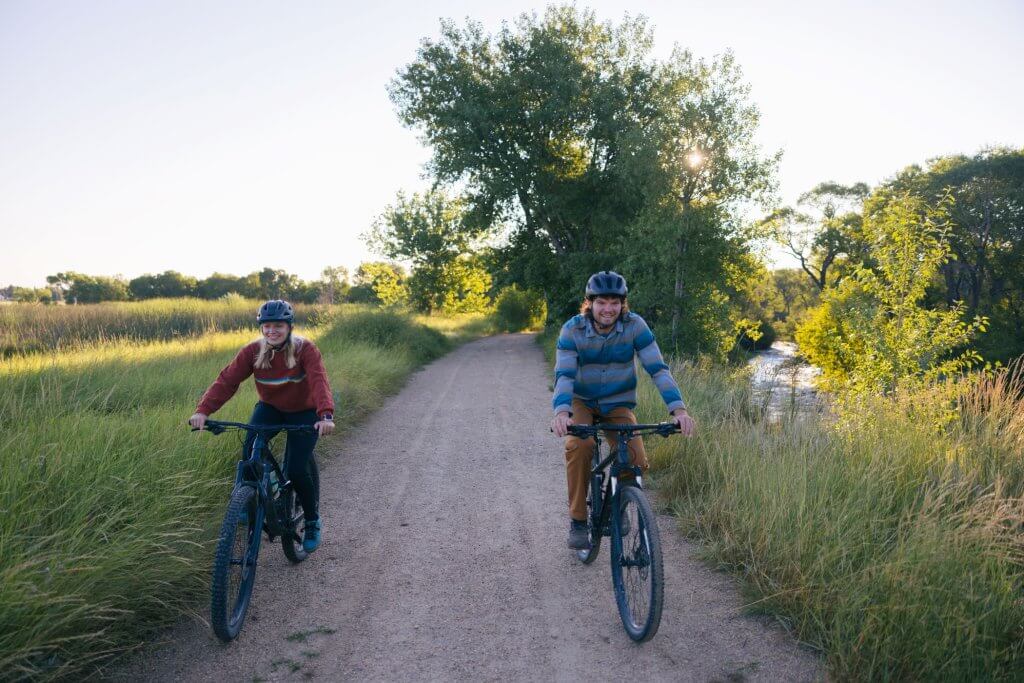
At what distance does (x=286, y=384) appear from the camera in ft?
14.0

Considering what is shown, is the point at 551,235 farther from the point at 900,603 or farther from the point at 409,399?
the point at 900,603

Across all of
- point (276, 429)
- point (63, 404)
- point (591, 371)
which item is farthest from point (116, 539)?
point (63, 404)

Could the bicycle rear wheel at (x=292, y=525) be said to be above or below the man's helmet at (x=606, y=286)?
below

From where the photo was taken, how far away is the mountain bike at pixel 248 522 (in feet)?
10.6

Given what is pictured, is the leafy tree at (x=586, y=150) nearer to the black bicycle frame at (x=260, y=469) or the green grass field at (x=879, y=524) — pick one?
the green grass field at (x=879, y=524)

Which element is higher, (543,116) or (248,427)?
(543,116)

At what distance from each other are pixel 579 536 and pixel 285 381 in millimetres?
2499

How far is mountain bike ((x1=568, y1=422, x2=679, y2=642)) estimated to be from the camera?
3252mm

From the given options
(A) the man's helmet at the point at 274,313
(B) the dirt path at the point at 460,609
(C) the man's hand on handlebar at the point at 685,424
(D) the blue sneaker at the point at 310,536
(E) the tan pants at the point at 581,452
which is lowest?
(B) the dirt path at the point at 460,609

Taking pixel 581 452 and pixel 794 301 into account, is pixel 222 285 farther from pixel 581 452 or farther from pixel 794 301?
pixel 581 452

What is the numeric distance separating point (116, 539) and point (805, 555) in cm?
445

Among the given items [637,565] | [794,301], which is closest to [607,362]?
[637,565]

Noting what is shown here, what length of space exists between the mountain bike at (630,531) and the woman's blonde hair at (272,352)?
2.11 meters

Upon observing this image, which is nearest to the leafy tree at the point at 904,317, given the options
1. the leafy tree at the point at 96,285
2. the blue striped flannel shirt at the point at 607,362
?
the blue striped flannel shirt at the point at 607,362
